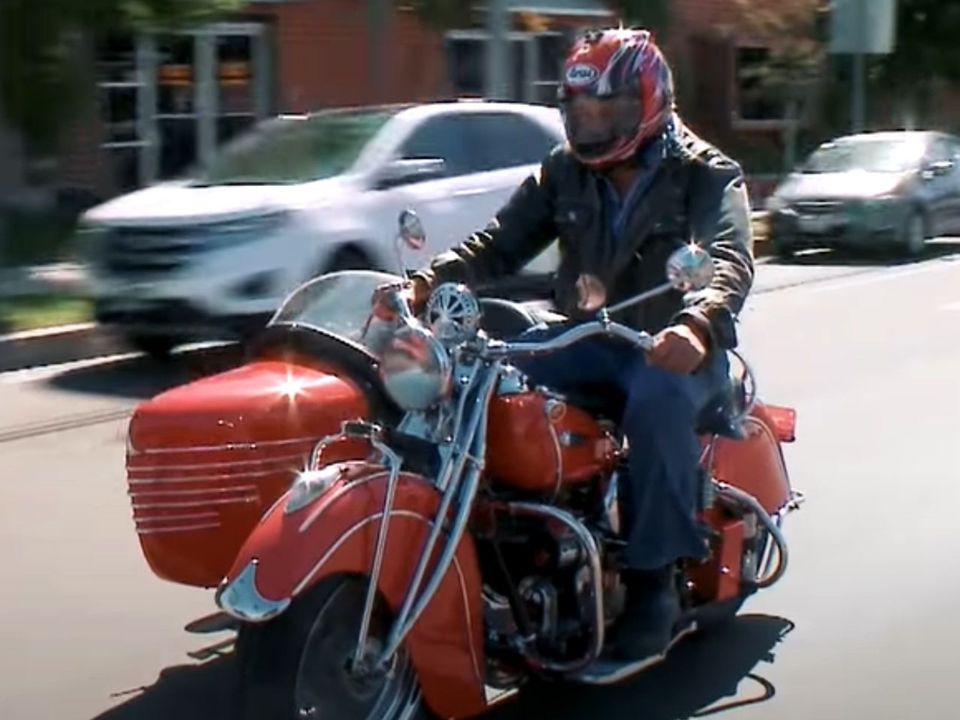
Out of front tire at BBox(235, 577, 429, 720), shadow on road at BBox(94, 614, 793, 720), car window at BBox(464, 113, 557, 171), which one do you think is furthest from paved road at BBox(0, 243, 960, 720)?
car window at BBox(464, 113, 557, 171)

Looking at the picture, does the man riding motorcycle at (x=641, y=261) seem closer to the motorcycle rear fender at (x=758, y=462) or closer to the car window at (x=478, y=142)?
the motorcycle rear fender at (x=758, y=462)

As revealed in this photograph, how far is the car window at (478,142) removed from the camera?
14219 millimetres

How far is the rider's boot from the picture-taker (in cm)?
530

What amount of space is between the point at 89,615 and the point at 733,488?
89.2 inches

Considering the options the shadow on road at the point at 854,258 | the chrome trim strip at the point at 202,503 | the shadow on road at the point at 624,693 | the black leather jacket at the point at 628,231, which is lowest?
the shadow on road at the point at 854,258

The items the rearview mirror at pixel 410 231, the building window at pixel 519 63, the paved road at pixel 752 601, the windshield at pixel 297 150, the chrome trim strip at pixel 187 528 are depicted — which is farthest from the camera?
the building window at pixel 519 63

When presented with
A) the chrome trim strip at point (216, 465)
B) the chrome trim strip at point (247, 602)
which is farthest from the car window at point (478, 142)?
the chrome trim strip at point (247, 602)

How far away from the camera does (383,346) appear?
4.93m

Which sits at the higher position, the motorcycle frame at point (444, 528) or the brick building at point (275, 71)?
the brick building at point (275, 71)

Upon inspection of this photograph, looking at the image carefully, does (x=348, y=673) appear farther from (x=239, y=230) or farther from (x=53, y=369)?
(x=53, y=369)

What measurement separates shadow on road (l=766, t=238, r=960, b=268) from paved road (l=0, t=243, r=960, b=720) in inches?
371

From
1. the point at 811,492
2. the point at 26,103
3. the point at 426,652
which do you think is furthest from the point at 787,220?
the point at 426,652

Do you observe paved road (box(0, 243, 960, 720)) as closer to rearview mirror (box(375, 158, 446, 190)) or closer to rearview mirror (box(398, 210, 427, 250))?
rearview mirror (box(398, 210, 427, 250))

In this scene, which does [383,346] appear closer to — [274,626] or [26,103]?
[274,626]
